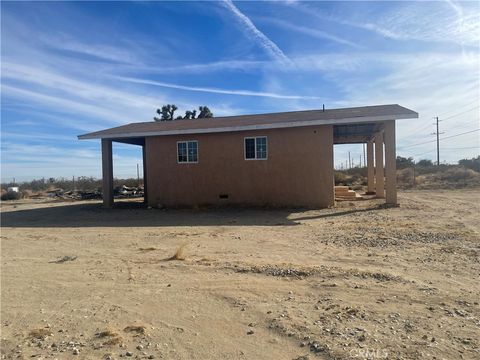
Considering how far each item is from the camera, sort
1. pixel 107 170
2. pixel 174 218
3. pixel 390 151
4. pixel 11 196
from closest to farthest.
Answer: pixel 174 218 < pixel 390 151 < pixel 107 170 < pixel 11 196

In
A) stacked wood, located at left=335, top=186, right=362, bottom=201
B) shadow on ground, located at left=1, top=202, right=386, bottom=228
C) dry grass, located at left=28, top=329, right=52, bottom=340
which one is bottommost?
dry grass, located at left=28, top=329, right=52, bottom=340

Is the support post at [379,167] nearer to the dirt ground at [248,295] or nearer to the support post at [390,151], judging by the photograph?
the support post at [390,151]

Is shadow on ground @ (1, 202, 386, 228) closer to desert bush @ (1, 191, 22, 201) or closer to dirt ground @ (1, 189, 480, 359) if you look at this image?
dirt ground @ (1, 189, 480, 359)

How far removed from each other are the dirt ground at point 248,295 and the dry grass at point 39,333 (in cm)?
1

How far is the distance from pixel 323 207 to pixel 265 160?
10.1 feet

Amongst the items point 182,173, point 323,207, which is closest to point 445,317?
point 323,207

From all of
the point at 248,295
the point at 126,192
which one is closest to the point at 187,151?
the point at 248,295

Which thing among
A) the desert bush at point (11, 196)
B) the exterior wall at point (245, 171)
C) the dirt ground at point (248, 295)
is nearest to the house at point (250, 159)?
the exterior wall at point (245, 171)

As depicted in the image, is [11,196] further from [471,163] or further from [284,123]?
[471,163]

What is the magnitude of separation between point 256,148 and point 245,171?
1.09 meters

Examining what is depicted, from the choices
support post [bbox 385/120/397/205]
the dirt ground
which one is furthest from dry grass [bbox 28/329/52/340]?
support post [bbox 385/120/397/205]

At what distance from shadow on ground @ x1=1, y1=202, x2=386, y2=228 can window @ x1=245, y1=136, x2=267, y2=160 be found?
7.50 ft

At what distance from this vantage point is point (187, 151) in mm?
17328

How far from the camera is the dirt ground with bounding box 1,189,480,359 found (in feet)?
11.7
